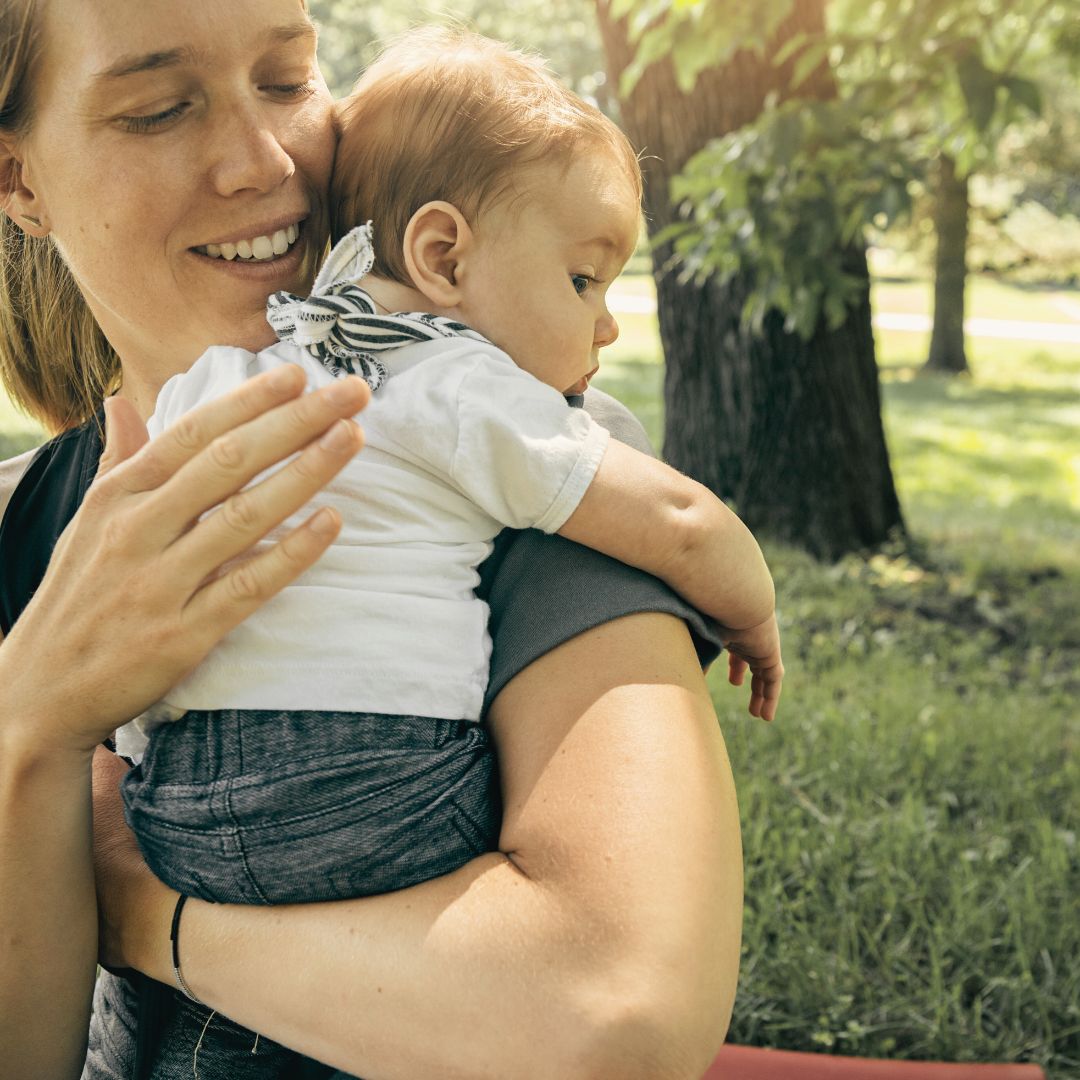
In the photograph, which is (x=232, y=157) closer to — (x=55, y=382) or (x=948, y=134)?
(x=55, y=382)

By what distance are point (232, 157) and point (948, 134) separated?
3.71 metres

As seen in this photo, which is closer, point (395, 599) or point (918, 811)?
point (395, 599)

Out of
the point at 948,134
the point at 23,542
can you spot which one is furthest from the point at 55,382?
the point at 948,134

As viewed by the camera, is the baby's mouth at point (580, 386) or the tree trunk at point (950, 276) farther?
the tree trunk at point (950, 276)

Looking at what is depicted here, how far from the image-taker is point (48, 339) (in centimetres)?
200

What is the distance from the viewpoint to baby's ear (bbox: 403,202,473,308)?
1526 mm

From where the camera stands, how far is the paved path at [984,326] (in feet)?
80.4

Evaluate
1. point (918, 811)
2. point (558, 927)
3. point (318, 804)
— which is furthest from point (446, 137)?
point (918, 811)

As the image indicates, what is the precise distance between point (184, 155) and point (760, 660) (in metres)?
0.95

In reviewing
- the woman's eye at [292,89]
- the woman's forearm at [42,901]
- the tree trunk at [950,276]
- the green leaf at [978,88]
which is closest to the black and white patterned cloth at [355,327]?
the woman's eye at [292,89]

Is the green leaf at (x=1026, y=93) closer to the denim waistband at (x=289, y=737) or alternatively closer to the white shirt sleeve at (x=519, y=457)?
the white shirt sleeve at (x=519, y=457)

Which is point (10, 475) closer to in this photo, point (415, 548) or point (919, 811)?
point (415, 548)

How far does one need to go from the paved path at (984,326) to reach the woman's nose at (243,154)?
76.2ft

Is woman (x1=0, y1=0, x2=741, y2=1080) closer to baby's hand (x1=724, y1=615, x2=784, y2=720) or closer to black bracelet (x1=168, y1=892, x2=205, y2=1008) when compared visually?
black bracelet (x1=168, y1=892, x2=205, y2=1008)
